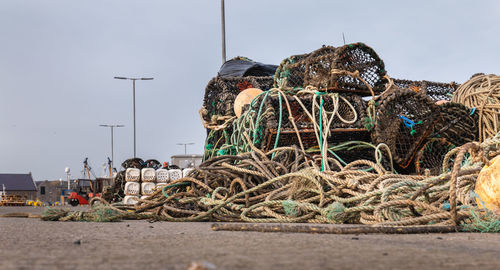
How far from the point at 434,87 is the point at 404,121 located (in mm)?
3384

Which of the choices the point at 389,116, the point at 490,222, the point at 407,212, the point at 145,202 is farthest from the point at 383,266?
the point at 389,116

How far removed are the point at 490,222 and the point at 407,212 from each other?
537 millimetres

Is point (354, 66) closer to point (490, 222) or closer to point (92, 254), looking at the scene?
point (490, 222)

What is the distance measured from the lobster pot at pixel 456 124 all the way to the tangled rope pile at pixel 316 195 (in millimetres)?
1488

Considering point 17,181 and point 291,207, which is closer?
point 291,207

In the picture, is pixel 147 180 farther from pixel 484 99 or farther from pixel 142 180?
pixel 484 99

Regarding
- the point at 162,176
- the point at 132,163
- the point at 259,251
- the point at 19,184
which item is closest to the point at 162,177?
the point at 162,176

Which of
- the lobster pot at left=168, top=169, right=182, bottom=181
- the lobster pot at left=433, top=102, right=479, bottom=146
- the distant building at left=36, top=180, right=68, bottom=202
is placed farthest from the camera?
the distant building at left=36, top=180, right=68, bottom=202

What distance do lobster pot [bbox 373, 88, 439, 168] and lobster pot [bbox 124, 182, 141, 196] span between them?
665 centimetres

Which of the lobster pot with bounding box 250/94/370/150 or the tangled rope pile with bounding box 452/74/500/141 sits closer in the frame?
the lobster pot with bounding box 250/94/370/150

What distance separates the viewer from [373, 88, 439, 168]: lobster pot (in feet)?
15.6

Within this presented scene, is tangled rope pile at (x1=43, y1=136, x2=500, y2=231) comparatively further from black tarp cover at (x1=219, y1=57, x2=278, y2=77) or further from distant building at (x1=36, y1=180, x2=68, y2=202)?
distant building at (x1=36, y1=180, x2=68, y2=202)

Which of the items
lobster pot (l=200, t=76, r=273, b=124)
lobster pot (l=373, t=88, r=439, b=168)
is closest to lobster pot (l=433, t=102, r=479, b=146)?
lobster pot (l=373, t=88, r=439, b=168)

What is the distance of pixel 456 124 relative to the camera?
5367 millimetres
